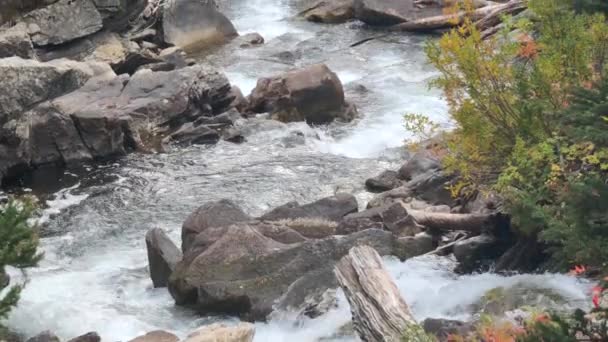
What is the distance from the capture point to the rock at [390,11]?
25.4 meters

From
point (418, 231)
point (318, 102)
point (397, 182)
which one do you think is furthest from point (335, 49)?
point (418, 231)

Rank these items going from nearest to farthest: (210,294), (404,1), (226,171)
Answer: (210,294) < (226,171) < (404,1)

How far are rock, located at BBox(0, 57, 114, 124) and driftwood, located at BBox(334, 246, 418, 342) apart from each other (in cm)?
1083

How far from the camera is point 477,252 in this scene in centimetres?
1060

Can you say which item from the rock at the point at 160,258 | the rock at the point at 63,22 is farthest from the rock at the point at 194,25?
the rock at the point at 160,258

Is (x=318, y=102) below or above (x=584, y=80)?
below

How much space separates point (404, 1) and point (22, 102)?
12.4 metres

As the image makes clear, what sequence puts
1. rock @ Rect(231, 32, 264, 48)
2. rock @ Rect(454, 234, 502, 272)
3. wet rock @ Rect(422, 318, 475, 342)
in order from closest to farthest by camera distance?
wet rock @ Rect(422, 318, 475, 342), rock @ Rect(454, 234, 502, 272), rock @ Rect(231, 32, 264, 48)

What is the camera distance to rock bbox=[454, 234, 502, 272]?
34.7ft

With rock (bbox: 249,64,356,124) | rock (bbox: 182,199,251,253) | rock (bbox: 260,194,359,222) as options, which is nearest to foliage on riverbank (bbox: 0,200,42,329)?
rock (bbox: 182,199,251,253)

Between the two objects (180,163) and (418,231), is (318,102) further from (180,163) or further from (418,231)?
(418,231)

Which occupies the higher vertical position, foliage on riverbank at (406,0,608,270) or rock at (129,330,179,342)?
foliage on riverbank at (406,0,608,270)

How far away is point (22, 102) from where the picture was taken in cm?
1734

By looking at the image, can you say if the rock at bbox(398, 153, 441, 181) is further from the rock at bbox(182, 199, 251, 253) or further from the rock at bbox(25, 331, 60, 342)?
the rock at bbox(25, 331, 60, 342)
